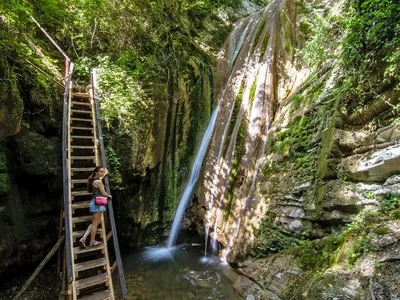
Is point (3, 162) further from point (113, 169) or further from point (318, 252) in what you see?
point (318, 252)

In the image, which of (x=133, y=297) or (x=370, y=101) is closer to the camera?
(x=370, y=101)

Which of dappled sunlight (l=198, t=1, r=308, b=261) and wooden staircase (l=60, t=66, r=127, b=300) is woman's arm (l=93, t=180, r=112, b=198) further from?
dappled sunlight (l=198, t=1, r=308, b=261)

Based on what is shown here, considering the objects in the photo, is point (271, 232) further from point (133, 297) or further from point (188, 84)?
point (188, 84)

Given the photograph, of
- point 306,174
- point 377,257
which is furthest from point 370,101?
point 377,257

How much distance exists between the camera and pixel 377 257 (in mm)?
3352

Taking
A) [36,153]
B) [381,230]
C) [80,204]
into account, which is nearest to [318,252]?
[381,230]

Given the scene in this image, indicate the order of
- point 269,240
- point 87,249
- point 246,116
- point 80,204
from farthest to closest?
point 246,116 → point 269,240 → point 80,204 → point 87,249

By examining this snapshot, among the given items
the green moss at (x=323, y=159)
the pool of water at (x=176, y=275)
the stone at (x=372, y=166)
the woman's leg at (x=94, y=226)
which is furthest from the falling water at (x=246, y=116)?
the woman's leg at (x=94, y=226)

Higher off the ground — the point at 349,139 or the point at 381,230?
the point at 349,139

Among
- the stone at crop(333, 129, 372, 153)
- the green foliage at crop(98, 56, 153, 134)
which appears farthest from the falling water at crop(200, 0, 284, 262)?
the green foliage at crop(98, 56, 153, 134)

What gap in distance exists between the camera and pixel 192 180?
9.19m

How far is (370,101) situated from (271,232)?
11.7ft

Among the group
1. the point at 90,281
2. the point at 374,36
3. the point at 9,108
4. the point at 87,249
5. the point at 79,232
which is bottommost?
the point at 90,281

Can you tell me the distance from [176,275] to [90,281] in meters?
2.93
